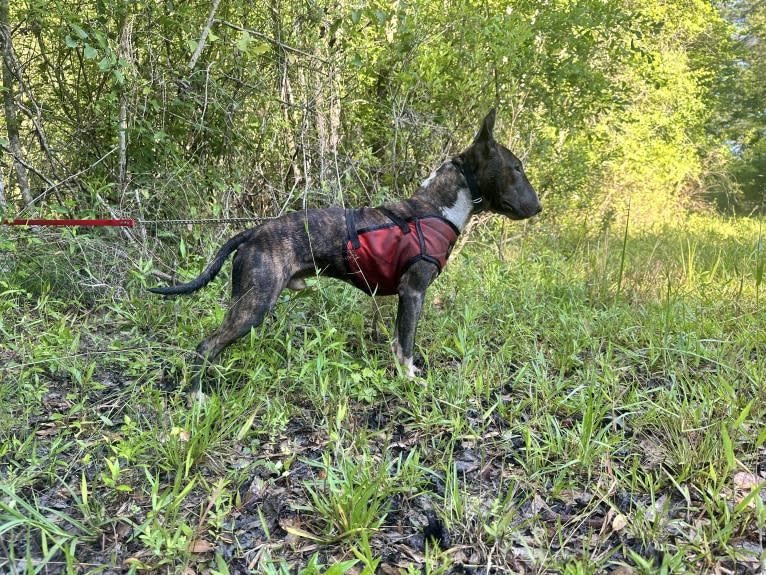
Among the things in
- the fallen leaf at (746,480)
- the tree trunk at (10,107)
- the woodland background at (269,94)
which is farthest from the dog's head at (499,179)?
the tree trunk at (10,107)

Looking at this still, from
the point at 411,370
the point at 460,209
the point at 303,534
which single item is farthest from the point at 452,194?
the point at 303,534

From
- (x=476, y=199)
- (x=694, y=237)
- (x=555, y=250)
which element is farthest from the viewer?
(x=694, y=237)

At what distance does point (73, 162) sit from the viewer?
4930mm

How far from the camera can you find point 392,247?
3238mm

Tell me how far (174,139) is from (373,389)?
335cm

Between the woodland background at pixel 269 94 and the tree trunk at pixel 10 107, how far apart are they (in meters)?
0.02

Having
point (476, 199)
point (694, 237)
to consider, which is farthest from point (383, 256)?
point (694, 237)

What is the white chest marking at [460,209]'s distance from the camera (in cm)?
345

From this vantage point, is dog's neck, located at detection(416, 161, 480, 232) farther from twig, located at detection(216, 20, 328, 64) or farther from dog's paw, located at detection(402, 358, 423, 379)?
twig, located at detection(216, 20, 328, 64)

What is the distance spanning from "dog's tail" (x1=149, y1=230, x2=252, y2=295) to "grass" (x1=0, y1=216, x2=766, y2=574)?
438 mm

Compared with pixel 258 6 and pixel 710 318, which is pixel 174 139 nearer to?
pixel 258 6

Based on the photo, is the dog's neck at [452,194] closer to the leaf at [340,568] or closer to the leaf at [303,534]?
the leaf at [303,534]

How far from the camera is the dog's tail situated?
→ 2.94 meters

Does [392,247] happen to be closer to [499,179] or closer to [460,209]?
[460,209]
